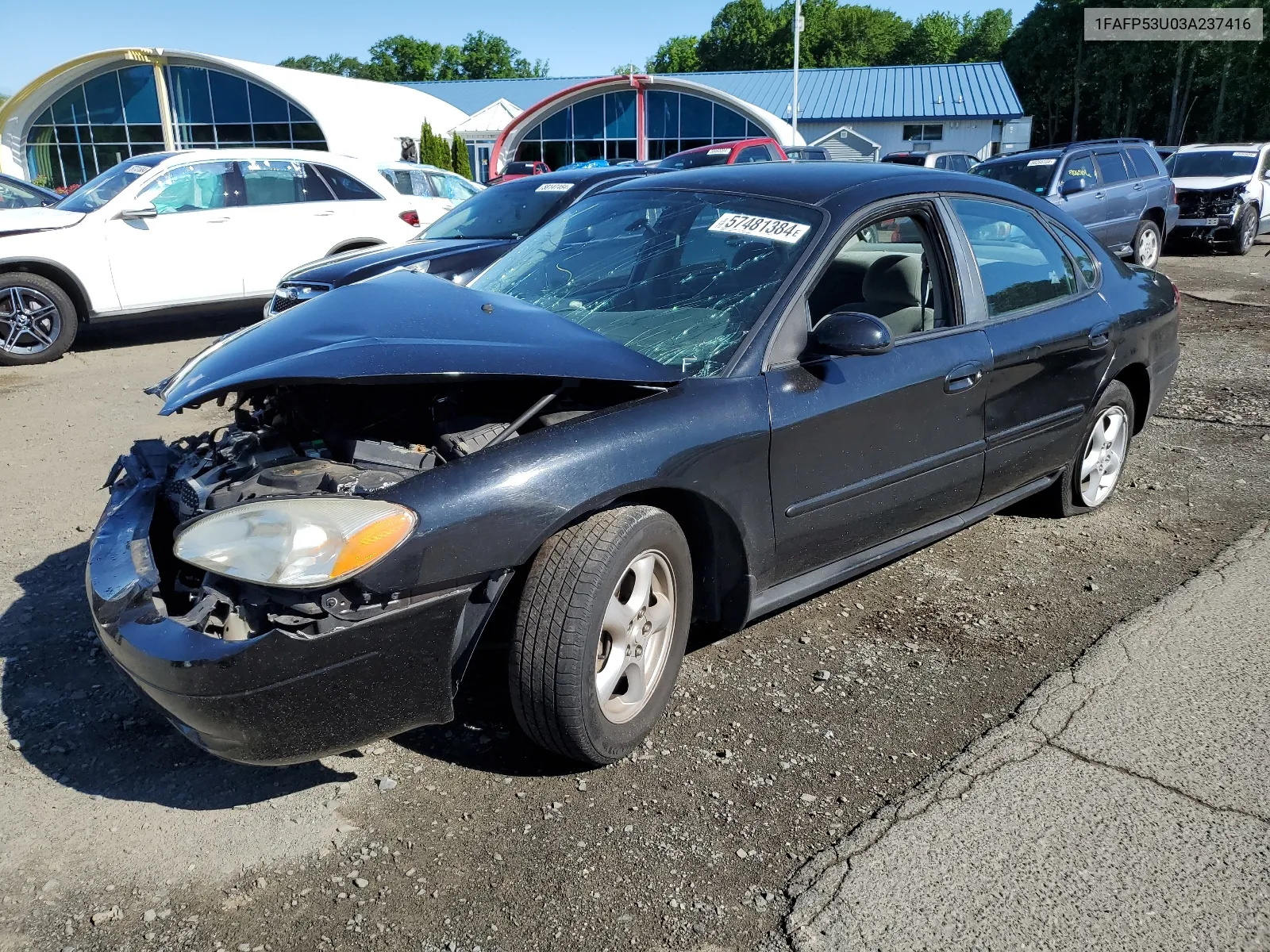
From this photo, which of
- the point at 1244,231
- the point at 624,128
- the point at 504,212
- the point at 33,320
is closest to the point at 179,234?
the point at 33,320

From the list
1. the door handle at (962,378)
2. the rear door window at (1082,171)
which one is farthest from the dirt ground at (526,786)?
the rear door window at (1082,171)

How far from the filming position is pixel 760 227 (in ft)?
11.4

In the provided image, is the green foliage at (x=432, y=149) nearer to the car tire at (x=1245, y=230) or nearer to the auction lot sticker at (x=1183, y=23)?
the car tire at (x=1245, y=230)

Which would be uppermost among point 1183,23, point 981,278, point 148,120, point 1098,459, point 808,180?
point 1183,23

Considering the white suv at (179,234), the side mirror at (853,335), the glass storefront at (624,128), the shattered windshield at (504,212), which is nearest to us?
the side mirror at (853,335)

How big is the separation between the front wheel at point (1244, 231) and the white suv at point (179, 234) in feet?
39.8

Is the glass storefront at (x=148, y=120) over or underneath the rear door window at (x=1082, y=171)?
over

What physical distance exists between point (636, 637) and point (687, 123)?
129ft

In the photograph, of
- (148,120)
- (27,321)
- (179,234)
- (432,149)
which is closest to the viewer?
(27,321)

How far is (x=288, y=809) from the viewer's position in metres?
2.69

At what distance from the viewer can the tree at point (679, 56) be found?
92.4 m

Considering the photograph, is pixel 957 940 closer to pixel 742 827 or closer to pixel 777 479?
pixel 742 827

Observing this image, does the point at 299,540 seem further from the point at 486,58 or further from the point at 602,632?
the point at 486,58

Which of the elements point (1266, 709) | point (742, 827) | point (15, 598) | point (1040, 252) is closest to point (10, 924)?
point (742, 827)
